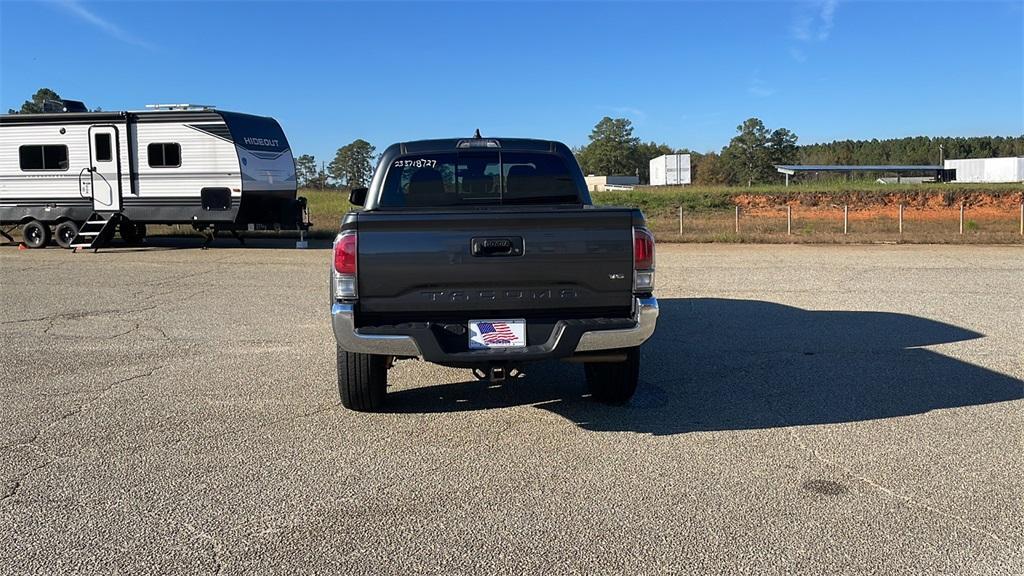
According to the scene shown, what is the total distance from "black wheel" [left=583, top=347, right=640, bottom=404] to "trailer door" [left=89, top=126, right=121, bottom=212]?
1542 centimetres

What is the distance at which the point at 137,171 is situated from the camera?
17.5m

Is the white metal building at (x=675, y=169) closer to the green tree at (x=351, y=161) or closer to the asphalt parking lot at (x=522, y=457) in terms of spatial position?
the green tree at (x=351, y=161)

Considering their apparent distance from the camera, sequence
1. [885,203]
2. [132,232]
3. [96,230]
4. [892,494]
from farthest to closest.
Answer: [885,203] < [132,232] < [96,230] < [892,494]

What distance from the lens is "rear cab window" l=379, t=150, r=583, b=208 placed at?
6164mm

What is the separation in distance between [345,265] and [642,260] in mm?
1745

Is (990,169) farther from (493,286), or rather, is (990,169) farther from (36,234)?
(493,286)

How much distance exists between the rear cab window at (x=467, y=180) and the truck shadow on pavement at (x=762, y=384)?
56.8 inches

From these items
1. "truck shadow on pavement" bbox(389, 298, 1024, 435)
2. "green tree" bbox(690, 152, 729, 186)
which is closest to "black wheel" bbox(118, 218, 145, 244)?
"truck shadow on pavement" bbox(389, 298, 1024, 435)

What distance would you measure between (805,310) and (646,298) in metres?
5.67

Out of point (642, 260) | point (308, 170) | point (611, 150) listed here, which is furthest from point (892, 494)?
point (611, 150)

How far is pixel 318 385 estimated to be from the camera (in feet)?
20.1

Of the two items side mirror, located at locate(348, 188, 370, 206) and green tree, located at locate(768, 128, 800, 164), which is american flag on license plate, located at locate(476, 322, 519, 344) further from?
green tree, located at locate(768, 128, 800, 164)

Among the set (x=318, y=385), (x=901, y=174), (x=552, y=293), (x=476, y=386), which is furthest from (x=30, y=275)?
(x=901, y=174)

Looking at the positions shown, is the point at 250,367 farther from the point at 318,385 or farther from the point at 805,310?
the point at 805,310
